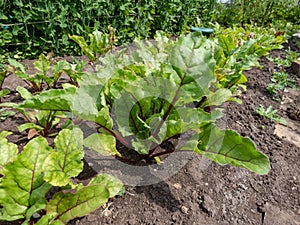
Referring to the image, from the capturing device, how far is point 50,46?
13.2 feet

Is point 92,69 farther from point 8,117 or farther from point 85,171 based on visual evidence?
point 85,171

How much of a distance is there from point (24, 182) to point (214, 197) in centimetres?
107

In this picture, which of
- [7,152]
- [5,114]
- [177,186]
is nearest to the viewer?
[7,152]

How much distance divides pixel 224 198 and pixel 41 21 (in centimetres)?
344

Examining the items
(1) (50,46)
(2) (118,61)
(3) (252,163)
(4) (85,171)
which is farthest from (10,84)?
(3) (252,163)

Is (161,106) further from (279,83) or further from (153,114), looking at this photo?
(279,83)

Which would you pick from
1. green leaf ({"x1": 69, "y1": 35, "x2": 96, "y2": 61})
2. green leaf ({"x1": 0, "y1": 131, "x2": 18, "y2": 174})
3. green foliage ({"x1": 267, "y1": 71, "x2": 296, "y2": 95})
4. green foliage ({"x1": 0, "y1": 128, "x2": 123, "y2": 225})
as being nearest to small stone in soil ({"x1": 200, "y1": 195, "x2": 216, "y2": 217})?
green foliage ({"x1": 0, "y1": 128, "x2": 123, "y2": 225})

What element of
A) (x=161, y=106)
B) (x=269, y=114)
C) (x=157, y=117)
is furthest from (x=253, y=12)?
(x=157, y=117)

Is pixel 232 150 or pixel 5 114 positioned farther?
pixel 5 114

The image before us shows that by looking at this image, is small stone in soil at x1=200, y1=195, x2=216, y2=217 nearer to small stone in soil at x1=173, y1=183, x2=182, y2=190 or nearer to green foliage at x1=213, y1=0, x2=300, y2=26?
small stone in soil at x1=173, y1=183, x2=182, y2=190

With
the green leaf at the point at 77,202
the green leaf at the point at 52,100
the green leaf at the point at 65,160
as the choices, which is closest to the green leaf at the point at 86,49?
the green leaf at the point at 52,100

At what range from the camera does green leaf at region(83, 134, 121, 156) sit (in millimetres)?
1521

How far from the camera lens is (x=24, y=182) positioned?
1.20m

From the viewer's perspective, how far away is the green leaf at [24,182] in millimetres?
1173
